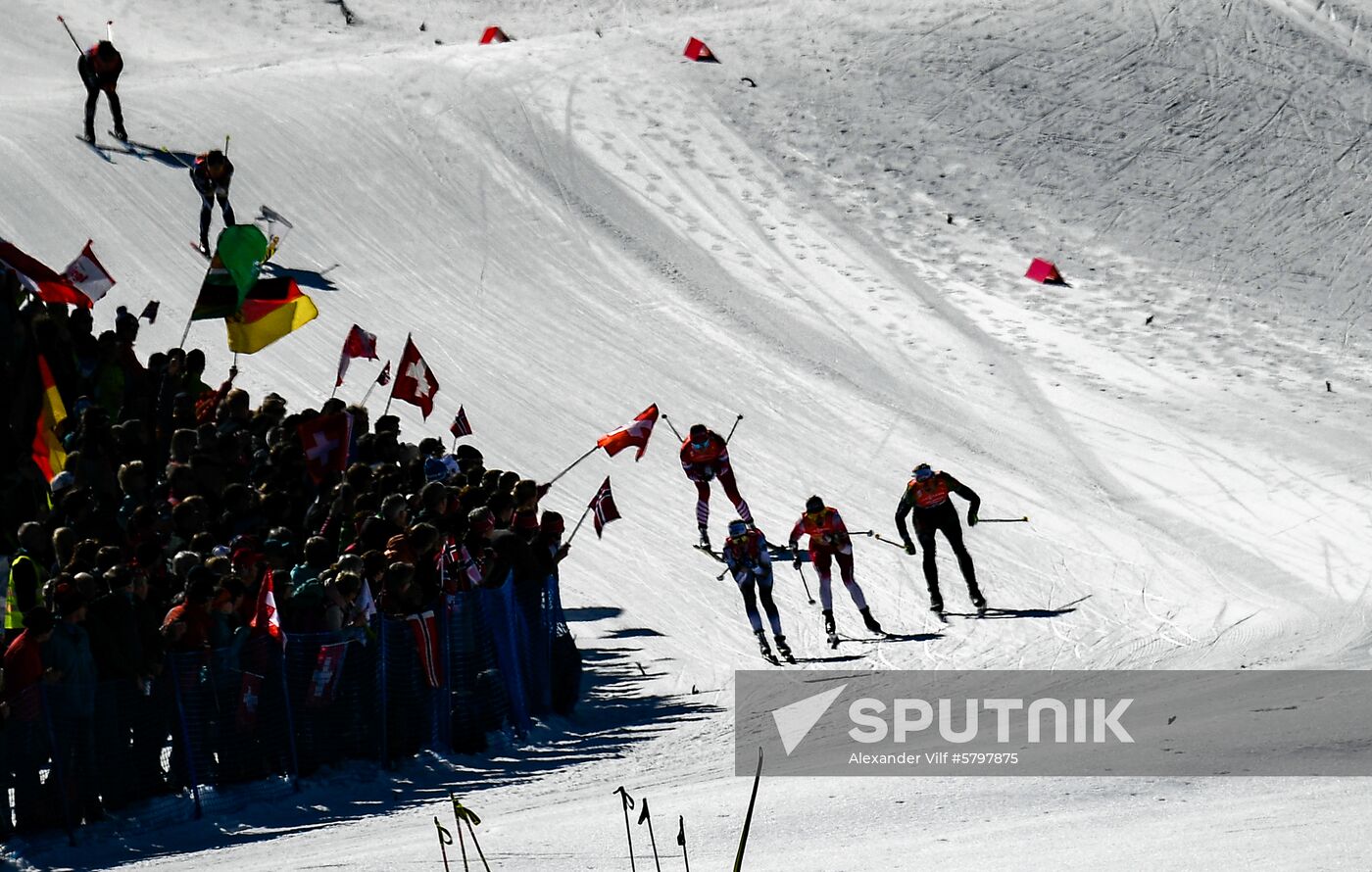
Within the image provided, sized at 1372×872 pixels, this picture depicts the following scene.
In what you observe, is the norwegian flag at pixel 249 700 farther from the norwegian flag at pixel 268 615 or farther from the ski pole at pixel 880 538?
the ski pole at pixel 880 538

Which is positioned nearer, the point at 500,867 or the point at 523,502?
the point at 500,867

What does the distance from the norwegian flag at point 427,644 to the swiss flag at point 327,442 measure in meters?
2.83

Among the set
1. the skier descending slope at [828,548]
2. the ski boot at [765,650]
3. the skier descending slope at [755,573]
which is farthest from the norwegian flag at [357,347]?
the ski boot at [765,650]

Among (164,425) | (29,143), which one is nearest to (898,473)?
(164,425)

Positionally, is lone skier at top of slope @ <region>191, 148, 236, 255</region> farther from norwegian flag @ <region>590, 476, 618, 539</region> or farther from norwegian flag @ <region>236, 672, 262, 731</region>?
norwegian flag @ <region>236, 672, 262, 731</region>

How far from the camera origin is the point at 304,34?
109 feet

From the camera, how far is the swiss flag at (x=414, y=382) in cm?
1535

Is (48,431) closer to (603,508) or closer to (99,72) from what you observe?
(603,508)

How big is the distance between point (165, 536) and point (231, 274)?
3.44 m

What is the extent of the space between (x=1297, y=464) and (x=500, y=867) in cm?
1303

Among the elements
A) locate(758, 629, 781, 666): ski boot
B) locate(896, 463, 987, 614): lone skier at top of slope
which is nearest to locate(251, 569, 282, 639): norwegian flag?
locate(758, 629, 781, 666): ski boot

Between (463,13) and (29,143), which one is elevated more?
(463,13)

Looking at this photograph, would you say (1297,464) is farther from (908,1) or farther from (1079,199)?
(908,1)

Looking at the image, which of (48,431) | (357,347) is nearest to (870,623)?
(357,347)
